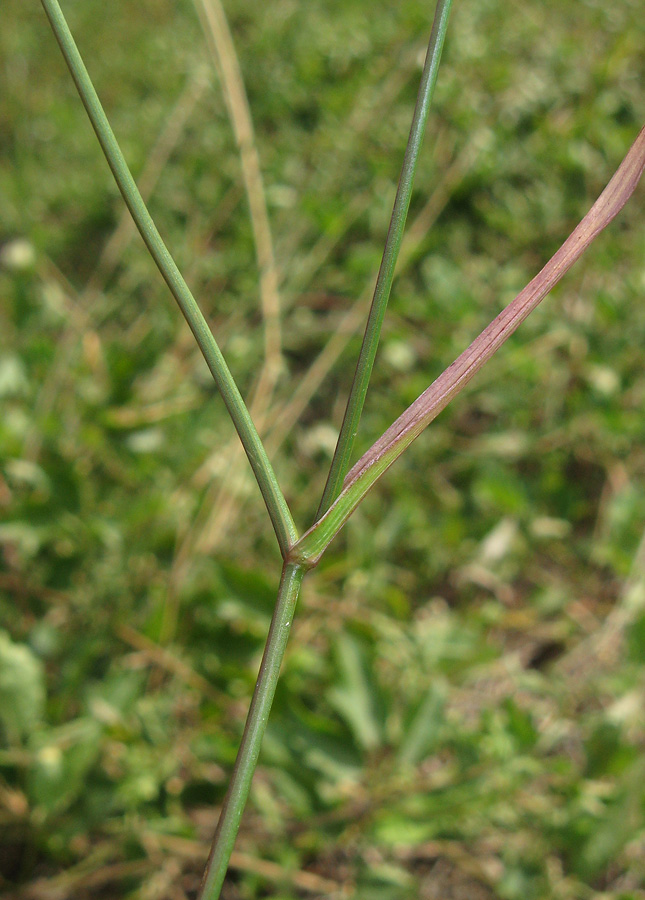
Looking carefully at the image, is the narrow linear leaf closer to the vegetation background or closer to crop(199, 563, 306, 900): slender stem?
crop(199, 563, 306, 900): slender stem

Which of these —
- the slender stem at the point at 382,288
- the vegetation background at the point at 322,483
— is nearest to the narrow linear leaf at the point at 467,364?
the slender stem at the point at 382,288

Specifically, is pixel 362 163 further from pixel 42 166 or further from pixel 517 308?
pixel 517 308

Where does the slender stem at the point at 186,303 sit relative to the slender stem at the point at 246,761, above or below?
above

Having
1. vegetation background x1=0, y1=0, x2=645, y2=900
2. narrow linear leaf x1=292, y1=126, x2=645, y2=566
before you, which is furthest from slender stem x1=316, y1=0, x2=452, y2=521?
vegetation background x1=0, y1=0, x2=645, y2=900

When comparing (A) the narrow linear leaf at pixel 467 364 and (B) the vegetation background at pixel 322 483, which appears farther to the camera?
(B) the vegetation background at pixel 322 483

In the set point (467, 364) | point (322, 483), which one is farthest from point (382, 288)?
point (322, 483)

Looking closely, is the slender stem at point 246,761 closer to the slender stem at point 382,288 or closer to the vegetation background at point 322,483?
the slender stem at point 382,288

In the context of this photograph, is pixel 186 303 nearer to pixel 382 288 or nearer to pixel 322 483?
pixel 382 288

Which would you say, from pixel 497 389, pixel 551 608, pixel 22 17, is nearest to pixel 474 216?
pixel 497 389
